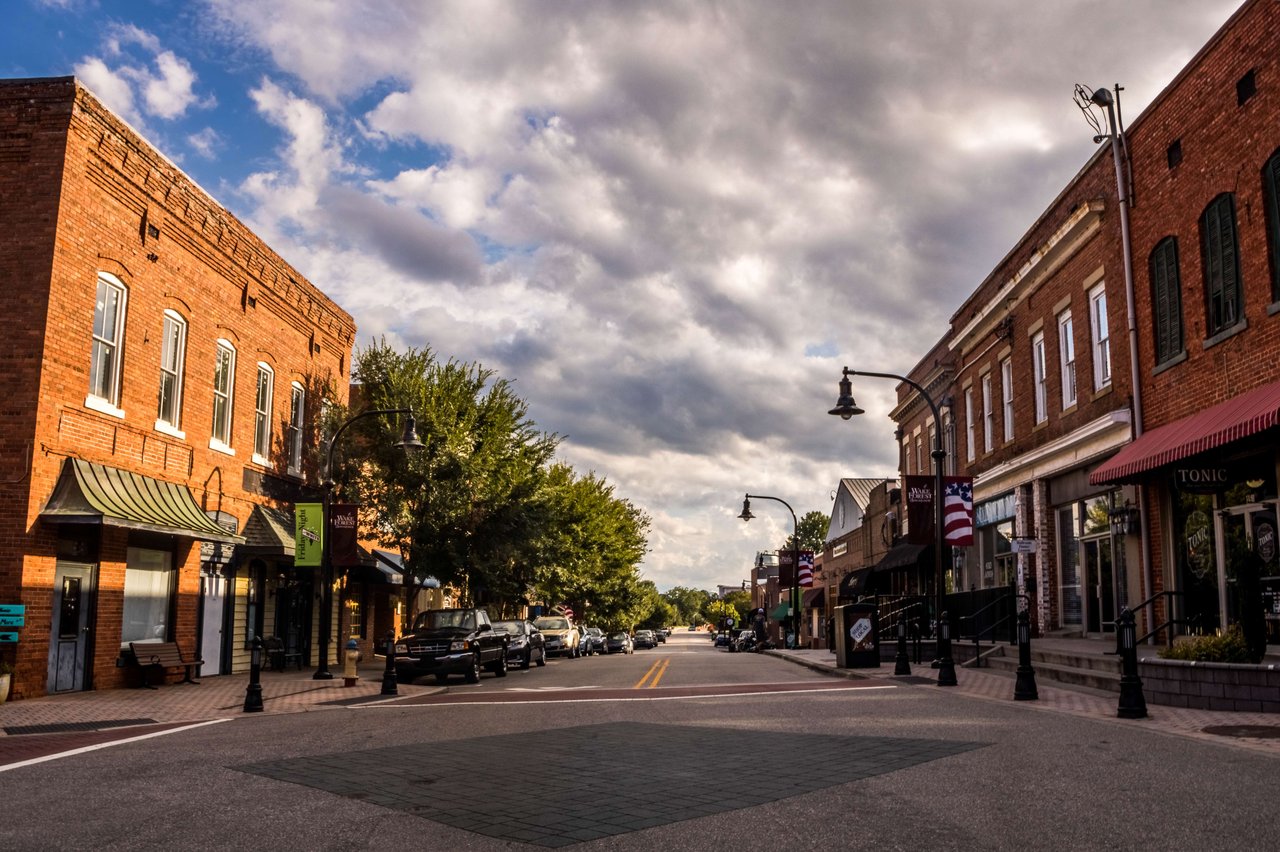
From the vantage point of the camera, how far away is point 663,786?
8.40m

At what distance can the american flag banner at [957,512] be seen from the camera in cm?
2206

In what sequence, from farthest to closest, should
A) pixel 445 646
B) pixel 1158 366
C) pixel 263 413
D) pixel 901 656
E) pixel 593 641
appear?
pixel 593 641, pixel 263 413, pixel 445 646, pixel 901 656, pixel 1158 366

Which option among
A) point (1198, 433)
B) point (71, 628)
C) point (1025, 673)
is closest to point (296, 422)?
point (71, 628)

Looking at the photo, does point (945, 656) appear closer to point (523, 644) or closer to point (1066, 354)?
point (1066, 354)

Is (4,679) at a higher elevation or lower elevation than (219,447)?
lower

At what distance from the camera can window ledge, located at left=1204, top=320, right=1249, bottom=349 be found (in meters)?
16.2

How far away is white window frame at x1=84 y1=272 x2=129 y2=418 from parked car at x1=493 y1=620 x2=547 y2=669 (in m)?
13.8

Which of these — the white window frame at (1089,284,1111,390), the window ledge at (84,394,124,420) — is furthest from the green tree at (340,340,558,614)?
the white window frame at (1089,284,1111,390)

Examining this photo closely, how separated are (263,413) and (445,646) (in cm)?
850

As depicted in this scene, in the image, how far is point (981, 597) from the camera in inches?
1091

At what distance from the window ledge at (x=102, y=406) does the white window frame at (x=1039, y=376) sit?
20.0 meters

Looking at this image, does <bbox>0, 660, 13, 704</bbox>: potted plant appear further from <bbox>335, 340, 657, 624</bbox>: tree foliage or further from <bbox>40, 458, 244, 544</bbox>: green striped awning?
<bbox>335, 340, 657, 624</bbox>: tree foliage

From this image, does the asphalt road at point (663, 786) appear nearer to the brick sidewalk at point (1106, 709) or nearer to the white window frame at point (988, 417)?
the brick sidewalk at point (1106, 709)

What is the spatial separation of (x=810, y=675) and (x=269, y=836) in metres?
20.1
